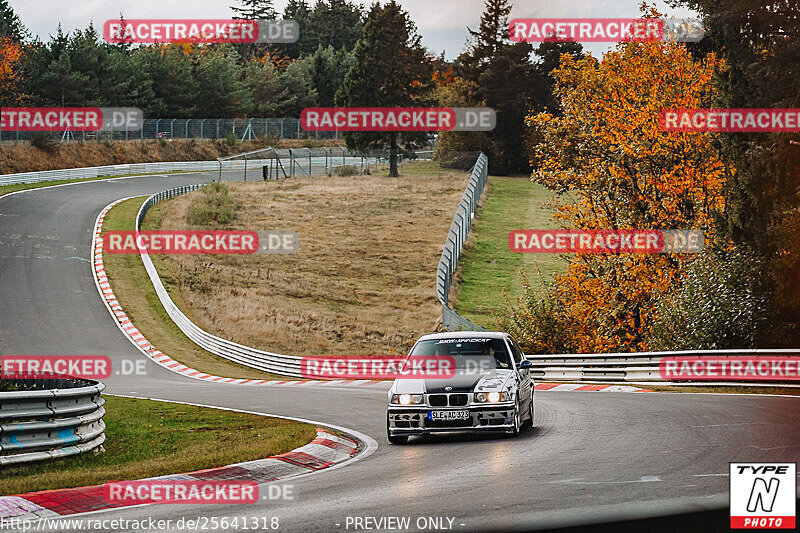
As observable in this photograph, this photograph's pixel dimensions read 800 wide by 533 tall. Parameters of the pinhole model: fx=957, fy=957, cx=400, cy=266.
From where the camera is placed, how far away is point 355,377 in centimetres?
3020

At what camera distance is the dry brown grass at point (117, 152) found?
7294cm

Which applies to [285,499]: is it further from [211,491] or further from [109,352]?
[109,352]

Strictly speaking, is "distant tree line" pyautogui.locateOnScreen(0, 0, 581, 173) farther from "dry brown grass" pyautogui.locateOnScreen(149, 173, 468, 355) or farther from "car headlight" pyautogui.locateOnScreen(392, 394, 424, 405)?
"car headlight" pyautogui.locateOnScreen(392, 394, 424, 405)

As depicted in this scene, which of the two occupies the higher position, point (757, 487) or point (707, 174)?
point (707, 174)

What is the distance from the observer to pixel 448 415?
492 inches

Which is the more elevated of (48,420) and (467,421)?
(48,420)

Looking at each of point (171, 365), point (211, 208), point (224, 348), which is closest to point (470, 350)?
point (171, 365)

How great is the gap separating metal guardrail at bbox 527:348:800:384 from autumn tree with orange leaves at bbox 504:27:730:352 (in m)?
4.33

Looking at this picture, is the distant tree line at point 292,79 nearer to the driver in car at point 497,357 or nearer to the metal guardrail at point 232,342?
the metal guardrail at point 232,342

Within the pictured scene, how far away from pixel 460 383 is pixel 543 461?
2.60m

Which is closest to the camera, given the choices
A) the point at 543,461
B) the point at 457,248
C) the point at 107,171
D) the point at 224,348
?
the point at 543,461

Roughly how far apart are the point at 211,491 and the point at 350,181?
7195 cm

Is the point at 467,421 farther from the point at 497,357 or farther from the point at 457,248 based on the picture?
the point at 457,248

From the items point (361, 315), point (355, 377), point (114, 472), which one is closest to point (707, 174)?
point (355, 377)
